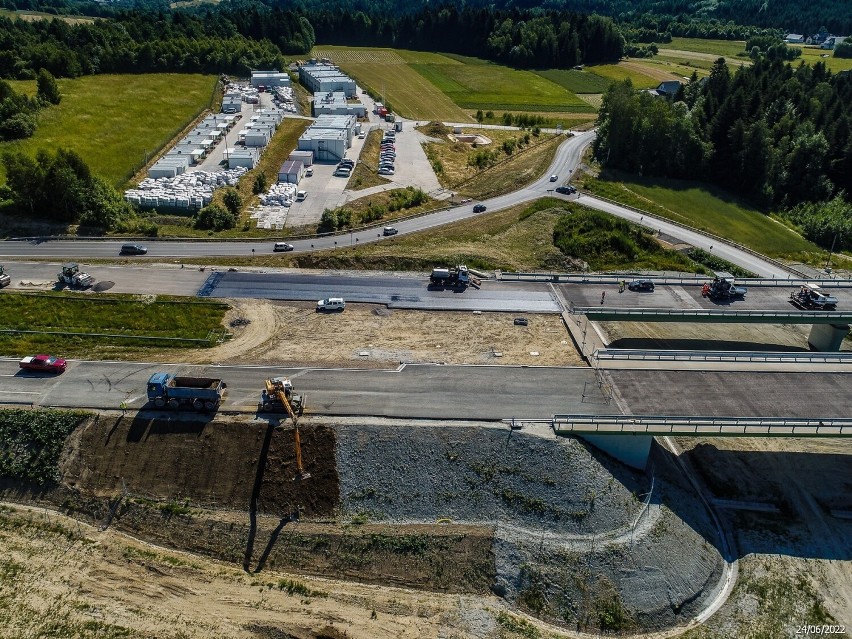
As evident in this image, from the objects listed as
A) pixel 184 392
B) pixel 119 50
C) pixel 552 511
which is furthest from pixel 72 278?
pixel 119 50

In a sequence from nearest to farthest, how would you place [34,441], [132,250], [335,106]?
[34,441] → [132,250] → [335,106]

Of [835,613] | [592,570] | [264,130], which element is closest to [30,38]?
[264,130]

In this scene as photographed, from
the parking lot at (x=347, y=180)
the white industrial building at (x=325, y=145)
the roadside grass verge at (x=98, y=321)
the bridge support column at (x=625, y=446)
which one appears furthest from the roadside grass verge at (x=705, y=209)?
the roadside grass verge at (x=98, y=321)

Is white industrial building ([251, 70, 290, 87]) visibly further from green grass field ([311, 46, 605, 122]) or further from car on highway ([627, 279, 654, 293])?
car on highway ([627, 279, 654, 293])

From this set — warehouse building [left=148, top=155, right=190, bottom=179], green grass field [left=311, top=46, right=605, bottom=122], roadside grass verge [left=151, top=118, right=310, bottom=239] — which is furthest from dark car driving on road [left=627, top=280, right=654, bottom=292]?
green grass field [left=311, top=46, right=605, bottom=122]

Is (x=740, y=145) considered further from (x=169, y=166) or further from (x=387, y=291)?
(x=169, y=166)
